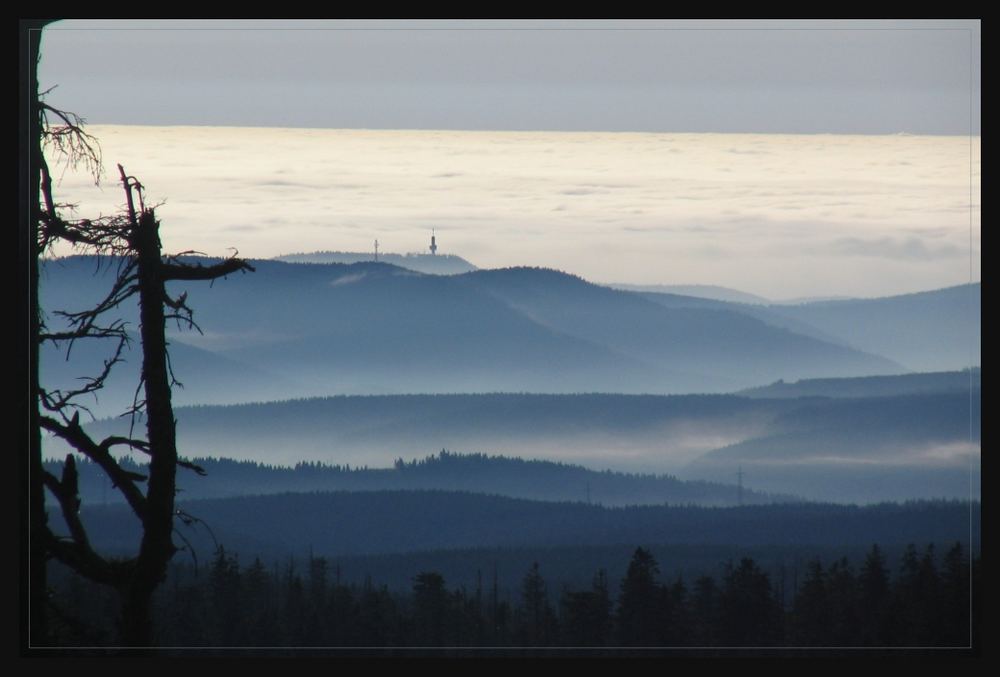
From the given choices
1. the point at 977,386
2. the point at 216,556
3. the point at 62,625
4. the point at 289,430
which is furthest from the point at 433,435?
the point at 977,386

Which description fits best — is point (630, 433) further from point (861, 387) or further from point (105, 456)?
point (105, 456)

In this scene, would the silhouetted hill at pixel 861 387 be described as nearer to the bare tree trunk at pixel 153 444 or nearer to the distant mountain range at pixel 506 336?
the distant mountain range at pixel 506 336

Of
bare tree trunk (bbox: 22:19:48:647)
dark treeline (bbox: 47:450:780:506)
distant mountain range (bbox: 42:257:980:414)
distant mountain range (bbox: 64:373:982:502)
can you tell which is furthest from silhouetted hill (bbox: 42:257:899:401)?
bare tree trunk (bbox: 22:19:48:647)

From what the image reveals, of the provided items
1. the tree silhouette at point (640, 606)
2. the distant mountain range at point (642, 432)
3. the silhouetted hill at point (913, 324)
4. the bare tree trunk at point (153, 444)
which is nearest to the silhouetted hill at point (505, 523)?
the distant mountain range at point (642, 432)

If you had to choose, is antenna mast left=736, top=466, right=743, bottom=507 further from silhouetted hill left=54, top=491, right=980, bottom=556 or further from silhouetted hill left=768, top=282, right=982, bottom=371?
silhouetted hill left=768, top=282, right=982, bottom=371

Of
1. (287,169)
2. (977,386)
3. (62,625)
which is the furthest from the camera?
(287,169)

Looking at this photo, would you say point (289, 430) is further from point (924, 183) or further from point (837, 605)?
point (924, 183)
